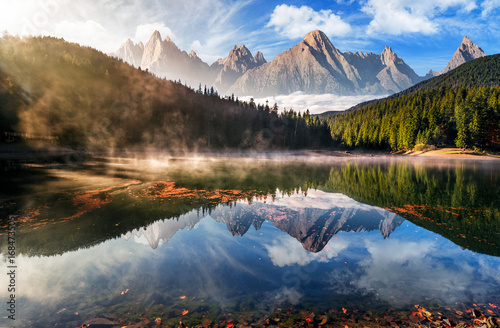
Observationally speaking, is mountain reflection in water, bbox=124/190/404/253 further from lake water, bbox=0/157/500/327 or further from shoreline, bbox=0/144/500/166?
shoreline, bbox=0/144/500/166

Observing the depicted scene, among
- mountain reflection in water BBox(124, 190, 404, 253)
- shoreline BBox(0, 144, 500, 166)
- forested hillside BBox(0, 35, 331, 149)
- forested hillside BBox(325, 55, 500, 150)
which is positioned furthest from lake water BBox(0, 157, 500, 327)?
forested hillside BBox(325, 55, 500, 150)

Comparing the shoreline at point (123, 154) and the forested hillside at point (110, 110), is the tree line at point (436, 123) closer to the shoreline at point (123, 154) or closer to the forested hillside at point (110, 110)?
the shoreline at point (123, 154)

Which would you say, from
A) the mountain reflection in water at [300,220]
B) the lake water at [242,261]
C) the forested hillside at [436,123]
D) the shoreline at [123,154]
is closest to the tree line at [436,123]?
the forested hillside at [436,123]

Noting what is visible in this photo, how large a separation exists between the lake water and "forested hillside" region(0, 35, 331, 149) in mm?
84905

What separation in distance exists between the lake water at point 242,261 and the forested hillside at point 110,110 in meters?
84.9

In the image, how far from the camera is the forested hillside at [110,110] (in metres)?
83.6

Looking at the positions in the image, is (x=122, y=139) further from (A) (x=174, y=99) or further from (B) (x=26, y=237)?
(B) (x=26, y=237)

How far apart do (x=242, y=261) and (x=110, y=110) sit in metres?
127

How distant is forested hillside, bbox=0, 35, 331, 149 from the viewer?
83625 millimetres

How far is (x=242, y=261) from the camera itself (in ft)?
33.4

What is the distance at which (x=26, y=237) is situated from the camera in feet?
38.0

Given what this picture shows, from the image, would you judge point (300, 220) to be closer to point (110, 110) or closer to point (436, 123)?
point (110, 110)

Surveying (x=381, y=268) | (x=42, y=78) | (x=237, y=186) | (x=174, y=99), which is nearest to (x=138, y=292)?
(x=381, y=268)

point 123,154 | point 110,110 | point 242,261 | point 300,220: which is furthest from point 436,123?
point 110,110
